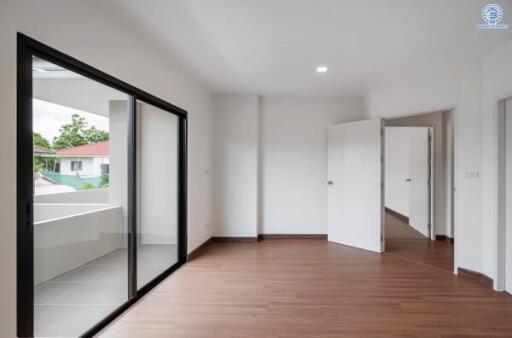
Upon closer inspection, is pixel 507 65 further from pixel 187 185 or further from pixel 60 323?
pixel 60 323

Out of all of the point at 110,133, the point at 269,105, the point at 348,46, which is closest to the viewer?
the point at 110,133

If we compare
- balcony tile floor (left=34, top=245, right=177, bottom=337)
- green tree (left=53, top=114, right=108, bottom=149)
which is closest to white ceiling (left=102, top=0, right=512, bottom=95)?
green tree (left=53, top=114, right=108, bottom=149)

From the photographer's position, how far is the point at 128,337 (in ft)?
7.67

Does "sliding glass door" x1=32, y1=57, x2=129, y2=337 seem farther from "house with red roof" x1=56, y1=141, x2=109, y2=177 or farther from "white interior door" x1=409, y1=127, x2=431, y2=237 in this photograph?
"white interior door" x1=409, y1=127, x2=431, y2=237

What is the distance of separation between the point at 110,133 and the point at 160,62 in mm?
1086

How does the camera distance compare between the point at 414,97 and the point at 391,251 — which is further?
the point at 391,251

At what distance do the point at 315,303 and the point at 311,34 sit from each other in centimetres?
269

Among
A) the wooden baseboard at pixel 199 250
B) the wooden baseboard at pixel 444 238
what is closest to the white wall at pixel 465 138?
the wooden baseboard at pixel 444 238

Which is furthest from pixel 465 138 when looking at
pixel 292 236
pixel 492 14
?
pixel 292 236

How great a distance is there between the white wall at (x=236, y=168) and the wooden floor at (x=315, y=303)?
119 cm

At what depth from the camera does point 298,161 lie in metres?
5.64

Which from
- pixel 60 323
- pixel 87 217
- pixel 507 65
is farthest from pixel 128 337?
pixel 507 65

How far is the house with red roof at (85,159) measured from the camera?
2.29 m

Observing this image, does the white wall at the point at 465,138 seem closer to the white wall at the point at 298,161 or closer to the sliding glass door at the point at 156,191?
the white wall at the point at 298,161
